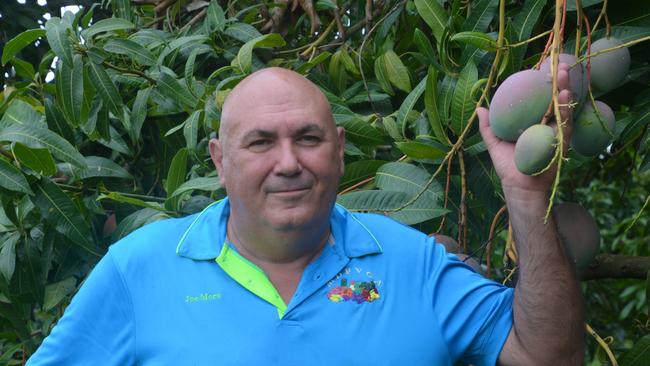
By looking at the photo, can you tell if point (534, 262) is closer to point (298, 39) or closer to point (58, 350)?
point (58, 350)

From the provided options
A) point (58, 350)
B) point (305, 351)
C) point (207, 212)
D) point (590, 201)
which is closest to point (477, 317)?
point (305, 351)

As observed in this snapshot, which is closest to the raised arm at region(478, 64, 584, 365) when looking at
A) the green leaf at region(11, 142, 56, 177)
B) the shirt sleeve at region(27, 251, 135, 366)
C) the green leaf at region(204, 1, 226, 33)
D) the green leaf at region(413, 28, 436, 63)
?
the green leaf at region(413, 28, 436, 63)

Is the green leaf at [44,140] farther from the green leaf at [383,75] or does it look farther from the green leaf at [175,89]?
the green leaf at [383,75]

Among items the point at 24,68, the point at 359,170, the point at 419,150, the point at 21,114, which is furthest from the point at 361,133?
the point at 24,68

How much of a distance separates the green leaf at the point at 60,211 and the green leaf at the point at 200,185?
245 millimetres

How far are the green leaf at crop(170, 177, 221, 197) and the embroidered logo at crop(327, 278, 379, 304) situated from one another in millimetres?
484

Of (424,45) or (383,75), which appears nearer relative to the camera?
(424,45)

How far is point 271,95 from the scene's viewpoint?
1630 mm

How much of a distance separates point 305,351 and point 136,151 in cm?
112

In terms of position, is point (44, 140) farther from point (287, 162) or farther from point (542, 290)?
point (542, 290)

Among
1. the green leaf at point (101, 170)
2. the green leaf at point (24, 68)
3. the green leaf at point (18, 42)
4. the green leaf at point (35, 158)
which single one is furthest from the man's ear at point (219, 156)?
the green leaf at point (24, 68)

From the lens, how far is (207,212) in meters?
1.77

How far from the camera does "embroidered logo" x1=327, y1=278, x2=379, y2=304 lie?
1576 millimetres

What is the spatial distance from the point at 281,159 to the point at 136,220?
0.68 metres
